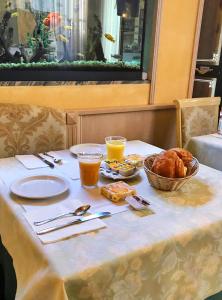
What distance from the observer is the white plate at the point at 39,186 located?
3.10 ft

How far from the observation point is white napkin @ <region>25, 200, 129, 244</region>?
0.74 meters

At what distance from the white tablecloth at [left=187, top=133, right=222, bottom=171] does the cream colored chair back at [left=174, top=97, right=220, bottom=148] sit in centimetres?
13

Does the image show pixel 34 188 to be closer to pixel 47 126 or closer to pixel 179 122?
pixel 47 126

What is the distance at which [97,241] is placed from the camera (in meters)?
0.73

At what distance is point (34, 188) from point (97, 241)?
0.37 metres

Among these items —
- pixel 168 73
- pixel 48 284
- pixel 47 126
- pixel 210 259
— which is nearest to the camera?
pixel 48 284

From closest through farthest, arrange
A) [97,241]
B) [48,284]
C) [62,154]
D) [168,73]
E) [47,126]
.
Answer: [48,284], [97,241], [62,154], [47,126], [168,73]

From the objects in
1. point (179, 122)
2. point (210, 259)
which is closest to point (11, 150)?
point (210, 259)

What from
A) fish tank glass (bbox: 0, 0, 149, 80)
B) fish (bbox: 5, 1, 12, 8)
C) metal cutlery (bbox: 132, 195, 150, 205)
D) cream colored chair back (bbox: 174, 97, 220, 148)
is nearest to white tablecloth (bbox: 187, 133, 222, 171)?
cream colored chair back (bbox: 174, 97, 220, 148)

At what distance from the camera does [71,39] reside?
1811 mm

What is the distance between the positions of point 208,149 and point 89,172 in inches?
41.4

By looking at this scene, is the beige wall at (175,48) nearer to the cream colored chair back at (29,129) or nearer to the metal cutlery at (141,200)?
the cream colored chair back at (29,129)

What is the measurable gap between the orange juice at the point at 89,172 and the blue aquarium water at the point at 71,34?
0.93 metres

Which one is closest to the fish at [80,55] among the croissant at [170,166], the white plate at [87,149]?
the white plate at [87,149]
